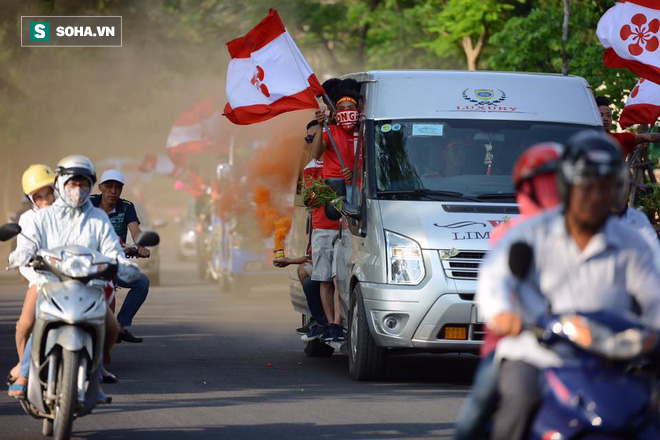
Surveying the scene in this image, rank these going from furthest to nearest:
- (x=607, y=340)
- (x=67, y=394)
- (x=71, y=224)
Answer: (x=71, y=224) → (x=67, y=394) → (x=607, y=340)

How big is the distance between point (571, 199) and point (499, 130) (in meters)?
6.75

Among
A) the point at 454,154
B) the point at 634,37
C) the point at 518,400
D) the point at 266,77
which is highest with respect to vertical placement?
the point at 634,37

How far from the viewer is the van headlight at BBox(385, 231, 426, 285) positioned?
1059 cm

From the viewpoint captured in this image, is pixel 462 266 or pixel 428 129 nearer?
pixel 462 266

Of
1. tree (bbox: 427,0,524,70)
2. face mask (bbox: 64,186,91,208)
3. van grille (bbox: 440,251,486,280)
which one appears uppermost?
tree (bbox: 427,0,524,70)

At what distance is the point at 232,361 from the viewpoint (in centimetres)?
1305

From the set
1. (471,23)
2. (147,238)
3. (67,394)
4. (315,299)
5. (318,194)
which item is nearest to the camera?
(67,394)

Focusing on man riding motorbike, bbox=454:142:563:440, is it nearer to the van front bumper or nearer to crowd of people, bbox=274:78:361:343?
the van front bumper

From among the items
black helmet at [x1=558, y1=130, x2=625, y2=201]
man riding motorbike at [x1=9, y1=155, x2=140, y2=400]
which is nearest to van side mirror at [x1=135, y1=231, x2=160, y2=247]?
man riding motorbike at [x1=9, y1=155, x2=140, y2=400]

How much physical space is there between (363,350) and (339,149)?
2.06 metres

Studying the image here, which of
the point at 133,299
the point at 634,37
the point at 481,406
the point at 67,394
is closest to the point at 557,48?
the point at 634,37

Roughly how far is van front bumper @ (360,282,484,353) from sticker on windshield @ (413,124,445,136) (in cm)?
155

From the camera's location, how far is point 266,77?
13375mm

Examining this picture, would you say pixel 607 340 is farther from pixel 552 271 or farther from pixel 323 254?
pixel 323 254
